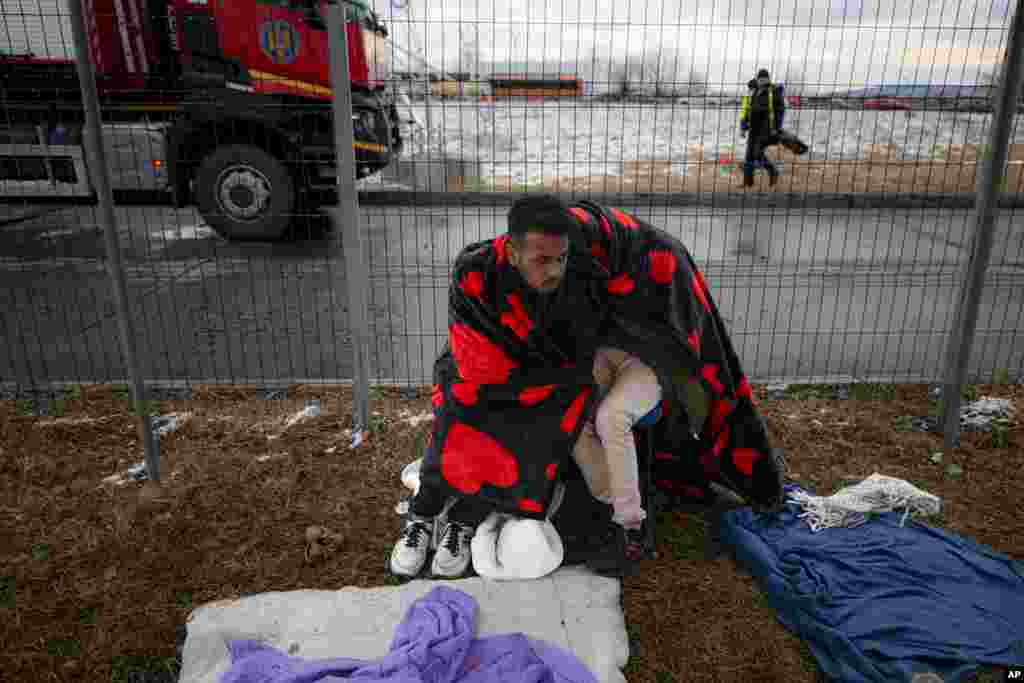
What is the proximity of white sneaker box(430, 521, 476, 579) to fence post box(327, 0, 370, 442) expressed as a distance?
1079mm

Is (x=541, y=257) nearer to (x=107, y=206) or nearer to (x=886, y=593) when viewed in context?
(x=886, y=593)

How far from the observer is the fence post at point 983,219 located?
3.17 metres

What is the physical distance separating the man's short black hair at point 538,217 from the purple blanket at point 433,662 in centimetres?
130

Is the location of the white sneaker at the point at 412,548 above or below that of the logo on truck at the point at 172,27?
below

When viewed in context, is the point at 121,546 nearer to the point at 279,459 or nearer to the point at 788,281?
the point at 279,459

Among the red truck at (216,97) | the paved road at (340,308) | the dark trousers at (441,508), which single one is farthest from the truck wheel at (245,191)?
the dark trousers at (441,508)

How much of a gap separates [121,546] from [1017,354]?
589 centimetres

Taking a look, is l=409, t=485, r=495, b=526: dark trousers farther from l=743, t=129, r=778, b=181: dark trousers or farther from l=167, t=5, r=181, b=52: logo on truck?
l=743, t=129, r=778, b=181: dark trousers

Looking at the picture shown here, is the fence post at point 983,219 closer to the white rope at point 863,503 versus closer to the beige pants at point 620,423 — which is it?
the white rope at point 863,503

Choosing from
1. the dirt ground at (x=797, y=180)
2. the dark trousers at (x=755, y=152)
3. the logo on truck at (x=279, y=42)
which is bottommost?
the dirt ground at (x=797, y=180)

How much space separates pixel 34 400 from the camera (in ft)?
13.7

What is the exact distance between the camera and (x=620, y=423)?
2670 mm

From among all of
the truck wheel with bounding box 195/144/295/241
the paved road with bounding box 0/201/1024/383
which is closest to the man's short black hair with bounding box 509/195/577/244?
the paved road with bounding box 0/201/1024/383

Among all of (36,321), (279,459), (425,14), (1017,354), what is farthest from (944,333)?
(36,321)
